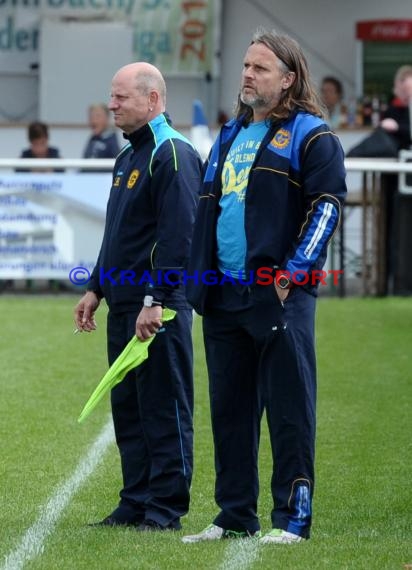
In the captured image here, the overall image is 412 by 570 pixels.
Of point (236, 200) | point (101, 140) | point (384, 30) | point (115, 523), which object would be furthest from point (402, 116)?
point (236, 200)

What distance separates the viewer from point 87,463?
8.02 m

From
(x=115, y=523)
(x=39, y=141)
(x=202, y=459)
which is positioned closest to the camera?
(x=115, y=523)

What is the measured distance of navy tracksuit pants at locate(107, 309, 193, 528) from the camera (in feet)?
20.9

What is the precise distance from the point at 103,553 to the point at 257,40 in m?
2.16

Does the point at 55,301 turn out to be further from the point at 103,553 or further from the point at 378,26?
the point at 103,553

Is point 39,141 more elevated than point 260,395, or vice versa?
point 39,141

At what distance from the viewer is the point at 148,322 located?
614cm

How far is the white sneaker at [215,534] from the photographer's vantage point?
→ 19.8 feet

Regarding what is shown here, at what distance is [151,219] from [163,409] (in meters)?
0.84

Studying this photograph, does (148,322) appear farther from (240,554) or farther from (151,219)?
(240,554)

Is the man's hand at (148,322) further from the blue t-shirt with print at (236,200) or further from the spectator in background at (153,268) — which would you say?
the blue t-shirt with print at (236,200)

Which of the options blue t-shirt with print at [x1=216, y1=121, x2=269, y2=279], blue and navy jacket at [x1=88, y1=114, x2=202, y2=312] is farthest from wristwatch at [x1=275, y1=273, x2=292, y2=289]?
blue and navy jacket at [x1=88, y1=114, x2=202, y2=312]

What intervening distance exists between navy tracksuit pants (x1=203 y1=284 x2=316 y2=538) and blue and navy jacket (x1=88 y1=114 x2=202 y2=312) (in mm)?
348

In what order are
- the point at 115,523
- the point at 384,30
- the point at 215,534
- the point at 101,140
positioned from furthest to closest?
the point at 384,30, the point at 101,140, the point at 115,523, the point at 215,534
